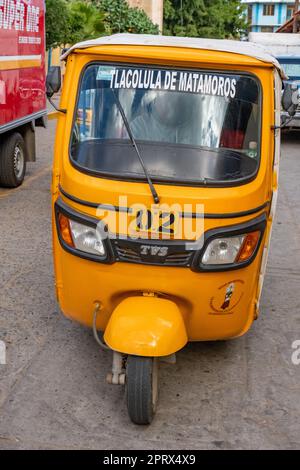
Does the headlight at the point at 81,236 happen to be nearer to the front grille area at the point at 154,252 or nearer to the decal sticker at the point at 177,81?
the front grille area at the point at 154,252

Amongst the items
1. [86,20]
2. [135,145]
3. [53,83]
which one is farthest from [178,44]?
[86,20]

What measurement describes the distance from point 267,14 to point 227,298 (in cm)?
10608

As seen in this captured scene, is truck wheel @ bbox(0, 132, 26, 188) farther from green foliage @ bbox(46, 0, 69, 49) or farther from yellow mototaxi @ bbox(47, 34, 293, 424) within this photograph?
green foliage @ bbox(46, 0, 69, 49)

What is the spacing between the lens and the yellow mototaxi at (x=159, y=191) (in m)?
4.08

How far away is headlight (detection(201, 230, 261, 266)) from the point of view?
414 centimetres

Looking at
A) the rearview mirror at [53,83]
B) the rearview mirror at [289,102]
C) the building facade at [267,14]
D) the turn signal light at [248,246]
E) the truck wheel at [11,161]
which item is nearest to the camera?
the turn signal light at [248,246]

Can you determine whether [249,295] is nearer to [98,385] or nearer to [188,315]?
[188,315]

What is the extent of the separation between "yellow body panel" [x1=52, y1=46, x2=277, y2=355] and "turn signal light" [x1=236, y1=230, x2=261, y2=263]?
86 millimetres

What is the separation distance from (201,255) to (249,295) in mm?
562

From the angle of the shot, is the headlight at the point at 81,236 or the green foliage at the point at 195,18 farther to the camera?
the green foliage at the point at 195,18

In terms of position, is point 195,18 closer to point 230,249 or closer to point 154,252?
point 230,249

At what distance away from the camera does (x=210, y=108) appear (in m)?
4.43

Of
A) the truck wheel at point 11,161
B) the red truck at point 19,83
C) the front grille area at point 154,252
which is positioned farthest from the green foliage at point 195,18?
the front grille area at point 154,252
